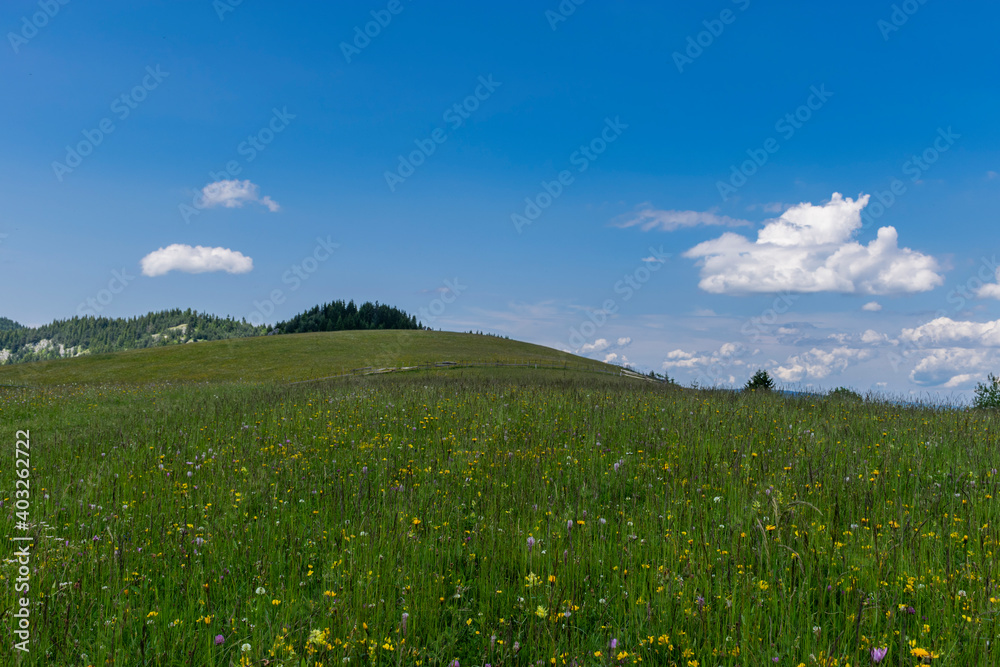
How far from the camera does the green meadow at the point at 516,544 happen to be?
3.21 m

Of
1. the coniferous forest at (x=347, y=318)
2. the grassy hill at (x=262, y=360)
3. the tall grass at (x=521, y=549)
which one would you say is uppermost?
the coniferous forest at (x=347, y=318)

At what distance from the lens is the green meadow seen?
10.5 feet

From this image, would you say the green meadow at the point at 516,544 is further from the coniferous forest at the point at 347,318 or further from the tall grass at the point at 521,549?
the coniferous forest at the point at 347,318

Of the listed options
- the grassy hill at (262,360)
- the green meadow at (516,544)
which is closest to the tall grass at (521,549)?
the green meadow at (516,544)

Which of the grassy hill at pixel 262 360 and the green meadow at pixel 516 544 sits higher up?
the grassy hill at pixel 262 360

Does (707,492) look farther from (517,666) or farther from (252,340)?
(252,340)

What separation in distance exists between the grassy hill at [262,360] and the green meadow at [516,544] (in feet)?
137

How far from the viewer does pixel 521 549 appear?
4.26 m

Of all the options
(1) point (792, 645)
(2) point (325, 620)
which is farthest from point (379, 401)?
(1) point (792, 645)

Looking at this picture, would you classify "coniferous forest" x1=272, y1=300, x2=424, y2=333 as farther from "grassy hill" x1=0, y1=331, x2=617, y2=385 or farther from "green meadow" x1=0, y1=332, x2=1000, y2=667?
"green meadow" x1=0, y1=332, x2=1000, y2=667

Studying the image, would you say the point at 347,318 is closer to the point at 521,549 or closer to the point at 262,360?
the point at 262,360

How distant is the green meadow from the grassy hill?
41685 mm

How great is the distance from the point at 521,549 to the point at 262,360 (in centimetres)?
6371

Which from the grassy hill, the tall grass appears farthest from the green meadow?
the grassy hill
